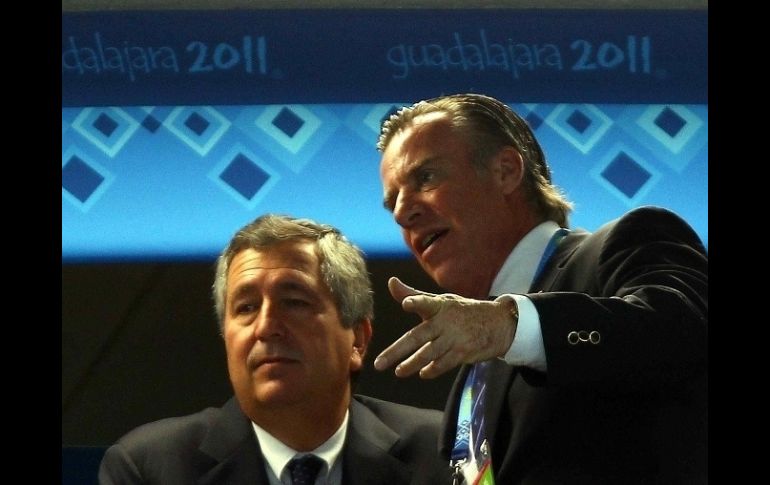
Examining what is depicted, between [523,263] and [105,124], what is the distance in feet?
4.47

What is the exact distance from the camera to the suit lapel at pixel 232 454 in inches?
95.2

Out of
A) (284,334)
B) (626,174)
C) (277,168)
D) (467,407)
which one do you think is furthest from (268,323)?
(626,174)

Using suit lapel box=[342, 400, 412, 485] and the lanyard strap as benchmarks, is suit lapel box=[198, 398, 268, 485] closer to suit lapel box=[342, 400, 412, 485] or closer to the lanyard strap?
suit lapel box=[342, 400, 412, 485]

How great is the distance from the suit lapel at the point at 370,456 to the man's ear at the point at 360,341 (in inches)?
5.0

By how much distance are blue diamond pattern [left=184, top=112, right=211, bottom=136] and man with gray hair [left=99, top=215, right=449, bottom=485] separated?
353mm

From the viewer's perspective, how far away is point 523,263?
193 centimetres

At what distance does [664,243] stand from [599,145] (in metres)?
1.23

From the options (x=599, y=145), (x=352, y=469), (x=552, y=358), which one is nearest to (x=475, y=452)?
(x=552, y=358)

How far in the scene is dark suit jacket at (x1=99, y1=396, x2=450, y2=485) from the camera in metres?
2.42

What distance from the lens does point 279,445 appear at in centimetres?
249

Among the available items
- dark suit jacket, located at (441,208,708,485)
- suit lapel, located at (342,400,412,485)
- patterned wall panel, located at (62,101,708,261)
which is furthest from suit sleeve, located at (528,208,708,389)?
patterned wall panel, located at (62,101,708,261)

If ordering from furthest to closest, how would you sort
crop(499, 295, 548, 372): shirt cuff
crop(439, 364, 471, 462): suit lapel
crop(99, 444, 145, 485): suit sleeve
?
crop(99, 444, 145, 485): suit sleeve
crop(439, 364, 471, 462): suit lapel
crop(499, 295, 548, 372): shirt cuff

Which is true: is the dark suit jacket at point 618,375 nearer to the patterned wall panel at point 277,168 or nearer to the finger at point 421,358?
the finger at point 421,358

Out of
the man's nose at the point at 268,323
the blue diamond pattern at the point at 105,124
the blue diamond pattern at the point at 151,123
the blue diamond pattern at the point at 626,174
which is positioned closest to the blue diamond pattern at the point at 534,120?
the blue diamond pattern at the point at 626,174
